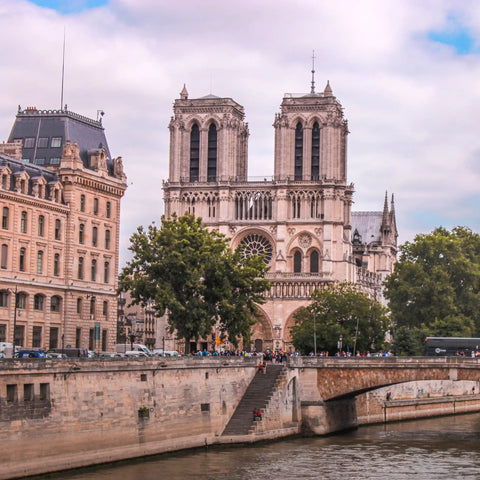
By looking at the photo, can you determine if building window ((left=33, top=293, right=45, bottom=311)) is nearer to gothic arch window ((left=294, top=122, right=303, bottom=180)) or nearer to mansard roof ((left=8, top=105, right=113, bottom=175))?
mansard roof ((left=8, top=105, right=113, bottom=175))

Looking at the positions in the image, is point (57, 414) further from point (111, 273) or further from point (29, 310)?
point (111, 273)

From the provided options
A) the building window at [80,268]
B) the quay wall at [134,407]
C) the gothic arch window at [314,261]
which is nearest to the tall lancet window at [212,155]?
the gothic arch window at [314,261]

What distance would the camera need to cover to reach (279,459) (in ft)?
209

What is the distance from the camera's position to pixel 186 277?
89500 mm

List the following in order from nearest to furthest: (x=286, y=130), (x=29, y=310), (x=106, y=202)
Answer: (x=29, y=310) < (x=106, y=202) < (x=286, y=130)

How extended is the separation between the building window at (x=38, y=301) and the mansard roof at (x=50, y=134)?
37.3 feet

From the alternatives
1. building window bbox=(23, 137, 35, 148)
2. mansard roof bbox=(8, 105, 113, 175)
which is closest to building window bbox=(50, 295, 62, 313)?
mansard roof bbox=(8, 105, 113, 175)

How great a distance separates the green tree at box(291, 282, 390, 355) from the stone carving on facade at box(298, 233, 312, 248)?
33986 mm

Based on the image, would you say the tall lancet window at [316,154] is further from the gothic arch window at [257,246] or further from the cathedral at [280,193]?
the gothic arch window at [257,246]

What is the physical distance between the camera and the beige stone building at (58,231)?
276ft

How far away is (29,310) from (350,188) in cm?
8417

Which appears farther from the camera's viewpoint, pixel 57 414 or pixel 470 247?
pixel 470 247

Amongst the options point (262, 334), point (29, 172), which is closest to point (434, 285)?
point (262, 334)

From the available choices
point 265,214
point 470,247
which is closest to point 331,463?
point 470,247
